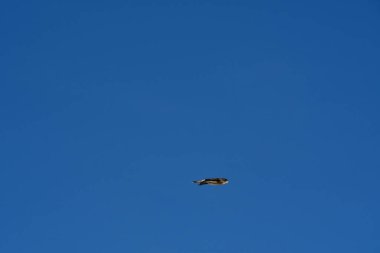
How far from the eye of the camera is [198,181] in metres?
42.6

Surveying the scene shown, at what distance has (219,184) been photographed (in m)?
43.0

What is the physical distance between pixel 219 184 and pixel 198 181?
2.86 metres
